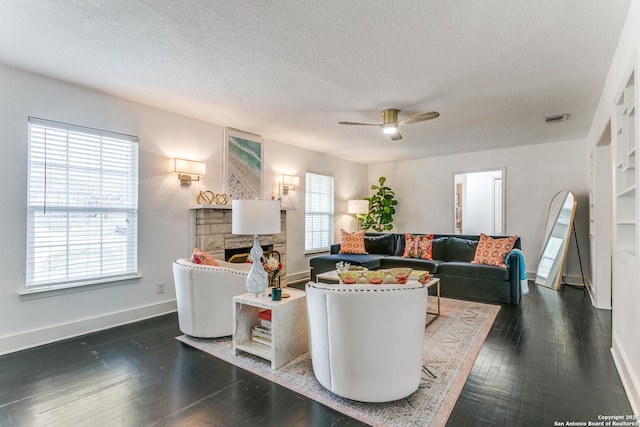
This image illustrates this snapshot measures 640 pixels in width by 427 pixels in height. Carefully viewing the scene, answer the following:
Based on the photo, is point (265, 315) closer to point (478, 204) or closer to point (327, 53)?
point (327, 53)

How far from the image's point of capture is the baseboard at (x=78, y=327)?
9.38 feet

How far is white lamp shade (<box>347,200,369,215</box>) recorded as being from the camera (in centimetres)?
699

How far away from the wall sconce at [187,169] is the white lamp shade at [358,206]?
3.55 metres

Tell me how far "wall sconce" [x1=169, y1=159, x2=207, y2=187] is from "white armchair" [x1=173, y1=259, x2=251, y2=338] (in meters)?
1.43

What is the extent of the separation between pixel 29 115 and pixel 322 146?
4.02 m

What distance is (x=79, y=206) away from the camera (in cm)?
326

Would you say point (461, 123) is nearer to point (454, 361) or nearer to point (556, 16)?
point (556, 16)

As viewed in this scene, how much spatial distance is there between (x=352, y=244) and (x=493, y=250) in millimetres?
2319

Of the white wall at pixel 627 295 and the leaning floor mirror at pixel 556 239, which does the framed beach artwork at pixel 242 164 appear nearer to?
the white wall at pixel 627 295

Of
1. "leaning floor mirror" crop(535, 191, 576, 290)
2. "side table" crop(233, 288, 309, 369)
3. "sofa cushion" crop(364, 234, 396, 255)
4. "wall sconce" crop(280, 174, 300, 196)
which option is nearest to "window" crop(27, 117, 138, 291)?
"side table" crop(233, 288, 309, 369)

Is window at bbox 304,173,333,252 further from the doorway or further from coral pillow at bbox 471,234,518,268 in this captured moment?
the doorway

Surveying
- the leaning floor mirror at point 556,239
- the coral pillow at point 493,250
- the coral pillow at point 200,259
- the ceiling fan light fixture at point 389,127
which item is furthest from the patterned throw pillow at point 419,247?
the coral pillow at point 200,259

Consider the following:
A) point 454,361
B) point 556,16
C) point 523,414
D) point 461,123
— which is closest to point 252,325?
point 454,361

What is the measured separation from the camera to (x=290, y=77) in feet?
9.89
